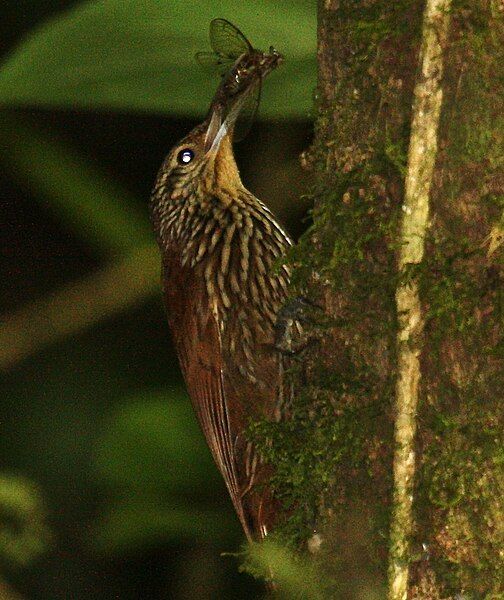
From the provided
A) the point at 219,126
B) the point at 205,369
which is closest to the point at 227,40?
the point at 219,126

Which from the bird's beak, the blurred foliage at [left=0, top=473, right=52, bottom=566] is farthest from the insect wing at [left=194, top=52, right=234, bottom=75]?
the blurred foliage at [left=0, top=473, right=52, bottom=566]

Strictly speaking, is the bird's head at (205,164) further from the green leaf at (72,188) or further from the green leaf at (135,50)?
the green leaf at (135,50)

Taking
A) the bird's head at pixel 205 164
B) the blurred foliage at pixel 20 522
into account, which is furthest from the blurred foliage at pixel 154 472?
the bird's head at pixel 205 164

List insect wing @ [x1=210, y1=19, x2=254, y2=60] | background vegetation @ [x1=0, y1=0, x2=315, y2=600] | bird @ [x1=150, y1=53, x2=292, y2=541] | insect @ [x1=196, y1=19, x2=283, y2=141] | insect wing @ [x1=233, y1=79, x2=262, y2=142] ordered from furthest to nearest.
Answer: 1. bird @ [x1=150, y1=53, x2=292, y2=541]
2. insect wing @ [x1=233, y1=79, x2=262, y2=142]
3. insect @ [x1=196, y1=19, x2=283, y2=141]
4. insect wing @ [x1=210, y1=19, x2=254, y2=60]
5. background vegetation @ [x1=0, y1=0, x2=315, y2=600]

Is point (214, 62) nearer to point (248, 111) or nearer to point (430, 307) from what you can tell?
point (248, 111)

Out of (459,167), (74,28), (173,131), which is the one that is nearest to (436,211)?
(459,167)

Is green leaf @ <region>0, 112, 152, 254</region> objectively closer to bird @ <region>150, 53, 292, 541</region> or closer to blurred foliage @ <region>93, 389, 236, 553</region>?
bird @ <region>150, 53, 292, 541</region>
